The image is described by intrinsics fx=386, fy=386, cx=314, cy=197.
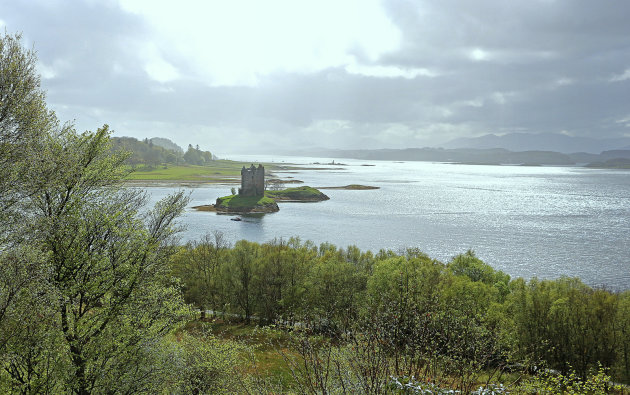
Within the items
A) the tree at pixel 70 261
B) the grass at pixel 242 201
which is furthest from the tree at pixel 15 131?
the grass at pixel 242 201

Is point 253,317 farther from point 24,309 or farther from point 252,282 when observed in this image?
point 24,309

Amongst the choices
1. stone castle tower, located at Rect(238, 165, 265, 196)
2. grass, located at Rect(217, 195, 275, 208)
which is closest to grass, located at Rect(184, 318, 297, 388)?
grass, located at Rect(217, 195, 275, 208)

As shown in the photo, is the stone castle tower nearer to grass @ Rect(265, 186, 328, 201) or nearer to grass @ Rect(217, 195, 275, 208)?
grass @ Rect(217, 195, 275, 208)

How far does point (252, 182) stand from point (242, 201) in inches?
416

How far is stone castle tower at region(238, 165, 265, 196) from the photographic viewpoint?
134375 mm

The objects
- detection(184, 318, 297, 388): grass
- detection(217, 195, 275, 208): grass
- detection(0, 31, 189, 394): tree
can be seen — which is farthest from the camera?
detection(217, 195, 275, 208): grass

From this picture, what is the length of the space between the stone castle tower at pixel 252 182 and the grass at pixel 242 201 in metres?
4.03

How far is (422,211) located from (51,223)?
4547 inches

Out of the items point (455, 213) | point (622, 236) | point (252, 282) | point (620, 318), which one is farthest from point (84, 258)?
point (455, 213)

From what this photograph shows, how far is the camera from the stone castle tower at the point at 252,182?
13438 centimetres

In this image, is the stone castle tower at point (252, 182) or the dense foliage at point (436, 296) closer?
the dense foliage at point (436, 296)

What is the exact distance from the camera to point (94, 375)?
12992 millimetres

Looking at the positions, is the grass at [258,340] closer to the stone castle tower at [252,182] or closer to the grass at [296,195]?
the stone castle tower at [252,182]

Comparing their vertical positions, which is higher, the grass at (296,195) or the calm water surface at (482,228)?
the grass at (296,195)
